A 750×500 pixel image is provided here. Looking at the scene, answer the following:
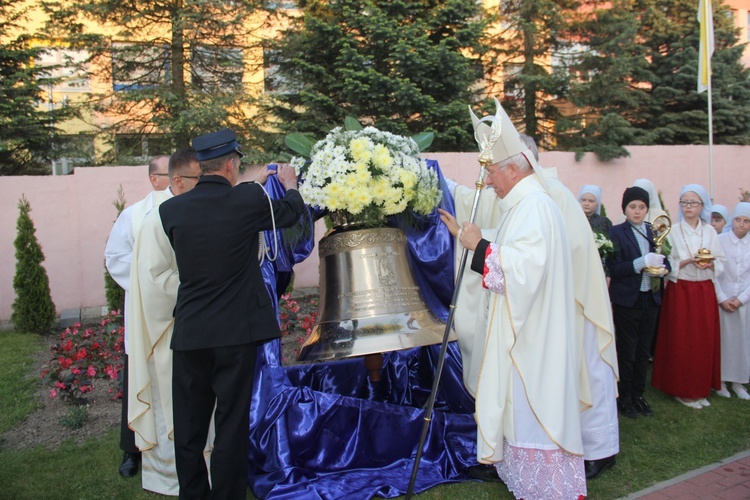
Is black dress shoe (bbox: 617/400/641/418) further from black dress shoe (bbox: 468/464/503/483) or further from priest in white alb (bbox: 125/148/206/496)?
priest in white alb (bbox: 125/148/206/496)

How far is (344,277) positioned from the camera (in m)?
3.62

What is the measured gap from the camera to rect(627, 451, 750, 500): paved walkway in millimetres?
3875

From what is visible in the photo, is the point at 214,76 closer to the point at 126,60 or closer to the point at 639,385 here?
the point at 126,60

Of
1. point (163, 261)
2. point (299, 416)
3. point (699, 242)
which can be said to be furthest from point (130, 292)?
point (699, 242)

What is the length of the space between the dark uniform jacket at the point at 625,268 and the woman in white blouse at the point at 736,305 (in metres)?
1.14

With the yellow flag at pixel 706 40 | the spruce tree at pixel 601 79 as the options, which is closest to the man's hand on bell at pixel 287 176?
the yellow flag at pixel 706 40

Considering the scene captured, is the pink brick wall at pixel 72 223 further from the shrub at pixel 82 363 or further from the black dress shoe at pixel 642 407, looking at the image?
the black dress shoe at pixel 642 407

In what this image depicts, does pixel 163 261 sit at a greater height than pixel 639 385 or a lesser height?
greater

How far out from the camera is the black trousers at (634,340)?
518 cm

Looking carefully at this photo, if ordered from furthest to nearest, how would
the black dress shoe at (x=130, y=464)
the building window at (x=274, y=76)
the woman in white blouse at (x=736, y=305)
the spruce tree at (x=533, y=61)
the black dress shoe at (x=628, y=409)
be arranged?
1. the spruce tree at (x=533, y=61)
2. the building window at (x=274, y=76)
3. the woman in white blouse at (x=736, y=305)
4. the black dress shoe at (x=628, y=409)
5. the black dress shoe at (x=130, y=464)

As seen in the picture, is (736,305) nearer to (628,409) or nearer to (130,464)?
(628,409)

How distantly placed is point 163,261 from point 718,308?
4.93 metres

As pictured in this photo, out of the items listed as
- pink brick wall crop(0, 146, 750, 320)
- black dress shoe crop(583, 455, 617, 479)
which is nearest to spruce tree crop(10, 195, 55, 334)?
pink brick wall crop(0, 146, 750, 320)

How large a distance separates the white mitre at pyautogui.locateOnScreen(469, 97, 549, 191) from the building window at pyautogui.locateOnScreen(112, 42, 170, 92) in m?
9.83
